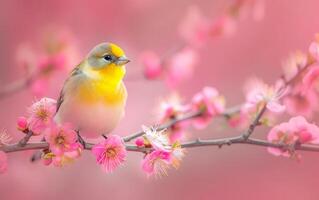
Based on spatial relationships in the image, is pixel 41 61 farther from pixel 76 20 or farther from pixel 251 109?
pixel 76 20

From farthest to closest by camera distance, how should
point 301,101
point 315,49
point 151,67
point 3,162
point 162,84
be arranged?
point 162,84
point 151,67
point 301,101
point 315,49
point 3,162

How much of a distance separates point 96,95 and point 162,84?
51.3 inches

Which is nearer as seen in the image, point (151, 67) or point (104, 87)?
point (104, 87)

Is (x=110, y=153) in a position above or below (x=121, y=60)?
below

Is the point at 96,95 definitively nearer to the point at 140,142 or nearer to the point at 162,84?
the point at 140,142

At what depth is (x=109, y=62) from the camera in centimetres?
92

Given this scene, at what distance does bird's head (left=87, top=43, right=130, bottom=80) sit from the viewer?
91 cm

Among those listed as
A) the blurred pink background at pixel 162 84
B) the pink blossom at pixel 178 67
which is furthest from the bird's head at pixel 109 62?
the blurred pink background at pixel 162 84

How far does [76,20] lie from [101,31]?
0.10 metres

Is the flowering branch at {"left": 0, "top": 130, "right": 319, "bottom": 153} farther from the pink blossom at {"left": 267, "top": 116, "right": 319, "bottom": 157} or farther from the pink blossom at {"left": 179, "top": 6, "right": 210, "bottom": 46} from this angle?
the pink blossom at {"left": 179, "top": 6, "right": 210, "bottom": 46}

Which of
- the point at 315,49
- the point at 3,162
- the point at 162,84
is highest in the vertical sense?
the point at 162,84

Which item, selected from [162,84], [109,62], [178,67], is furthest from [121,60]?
[162,84]

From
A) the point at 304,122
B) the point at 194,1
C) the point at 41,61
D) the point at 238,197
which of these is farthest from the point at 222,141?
the point at 194,1

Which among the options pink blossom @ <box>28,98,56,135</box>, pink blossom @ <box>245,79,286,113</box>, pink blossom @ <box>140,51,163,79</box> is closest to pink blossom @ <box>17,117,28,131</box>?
pink blossom @ <box>28,98,56,135</box>
